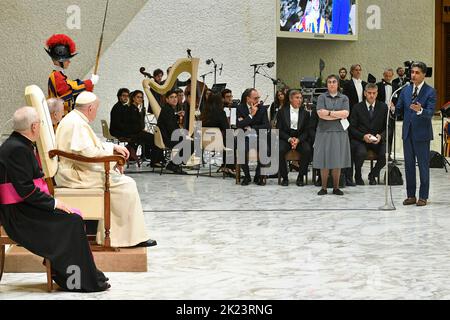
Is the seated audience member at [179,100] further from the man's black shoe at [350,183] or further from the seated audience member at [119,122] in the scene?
the man's black shoe at [350,183]

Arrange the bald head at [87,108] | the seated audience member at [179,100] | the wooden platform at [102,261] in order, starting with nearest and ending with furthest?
the wooden platform at [102,261] → the bald head at [87,108] → the seated audience member at [179,100]

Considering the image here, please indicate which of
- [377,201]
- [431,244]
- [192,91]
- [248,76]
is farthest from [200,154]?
[431,244]

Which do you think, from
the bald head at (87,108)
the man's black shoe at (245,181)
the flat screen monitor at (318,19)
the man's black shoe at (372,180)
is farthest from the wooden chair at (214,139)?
the flat screen monitor at (318,19)

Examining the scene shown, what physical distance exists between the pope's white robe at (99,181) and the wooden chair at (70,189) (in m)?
0.08

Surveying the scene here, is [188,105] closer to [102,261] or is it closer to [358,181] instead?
[358,181]

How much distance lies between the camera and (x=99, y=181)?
6.34 meters

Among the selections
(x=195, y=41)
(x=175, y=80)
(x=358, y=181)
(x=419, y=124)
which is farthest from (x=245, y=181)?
(x=195, y=41)

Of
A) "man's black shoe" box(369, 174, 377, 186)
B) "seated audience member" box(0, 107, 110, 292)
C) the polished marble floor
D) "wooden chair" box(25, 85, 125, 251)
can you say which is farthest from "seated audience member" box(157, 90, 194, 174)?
"seated audience member" box(0, 107, 110, 292)

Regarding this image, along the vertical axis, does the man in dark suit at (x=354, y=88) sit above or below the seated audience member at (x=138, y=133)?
above

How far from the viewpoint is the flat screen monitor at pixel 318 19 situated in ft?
64.1

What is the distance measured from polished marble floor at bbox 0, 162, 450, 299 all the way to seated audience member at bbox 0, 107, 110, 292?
0.57 feet

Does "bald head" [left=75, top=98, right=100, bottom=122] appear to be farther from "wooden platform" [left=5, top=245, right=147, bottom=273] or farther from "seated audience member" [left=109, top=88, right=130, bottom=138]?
"seated audience member" [left=109, top=88, right=130, bottom=138]

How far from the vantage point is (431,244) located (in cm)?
704

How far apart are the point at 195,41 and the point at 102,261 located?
1128cm
